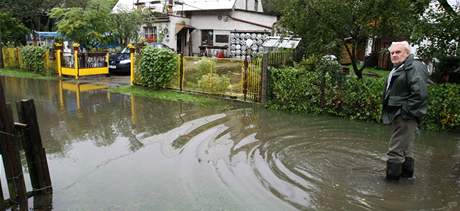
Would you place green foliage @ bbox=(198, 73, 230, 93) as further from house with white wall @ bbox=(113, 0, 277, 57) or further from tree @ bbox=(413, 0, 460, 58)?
house with white wall @ bbox=(113, 0, 277, 57)

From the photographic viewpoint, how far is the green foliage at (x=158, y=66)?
520 inches

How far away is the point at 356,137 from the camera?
7926 millimetres

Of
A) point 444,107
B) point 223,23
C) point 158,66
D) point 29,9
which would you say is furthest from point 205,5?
point 444,107

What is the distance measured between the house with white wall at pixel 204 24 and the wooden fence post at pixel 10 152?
21.8m

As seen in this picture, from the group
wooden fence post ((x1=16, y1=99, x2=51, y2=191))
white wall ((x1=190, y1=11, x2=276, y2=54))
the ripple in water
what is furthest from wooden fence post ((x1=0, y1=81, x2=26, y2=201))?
white wall ((x1=190, y1=11, x2=276, y2=54))

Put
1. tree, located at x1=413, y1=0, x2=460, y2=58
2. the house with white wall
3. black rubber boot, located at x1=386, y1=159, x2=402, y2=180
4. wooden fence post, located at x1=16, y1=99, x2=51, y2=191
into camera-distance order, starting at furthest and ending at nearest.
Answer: the house with white wall
tree, located at x1=413, y1=0, x2=460, y2=58
black rubber boot, located at x1=386, y1=159, x2=402, y2=180
wooden fence post, located at x1=16, y1=99, x2=51, y2=191

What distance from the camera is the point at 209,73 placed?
1252 cm

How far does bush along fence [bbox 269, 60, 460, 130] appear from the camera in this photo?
27.7 feet

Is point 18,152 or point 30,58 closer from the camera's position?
point 18,152

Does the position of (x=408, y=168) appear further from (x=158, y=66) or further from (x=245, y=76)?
(x=158, y=66)

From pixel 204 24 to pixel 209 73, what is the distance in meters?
16.8

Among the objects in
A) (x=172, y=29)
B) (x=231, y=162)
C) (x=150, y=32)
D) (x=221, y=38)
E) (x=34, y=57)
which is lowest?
(x=231, y=162)

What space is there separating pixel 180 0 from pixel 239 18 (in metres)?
4.91

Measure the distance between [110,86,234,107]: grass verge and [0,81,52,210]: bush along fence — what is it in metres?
6.67
